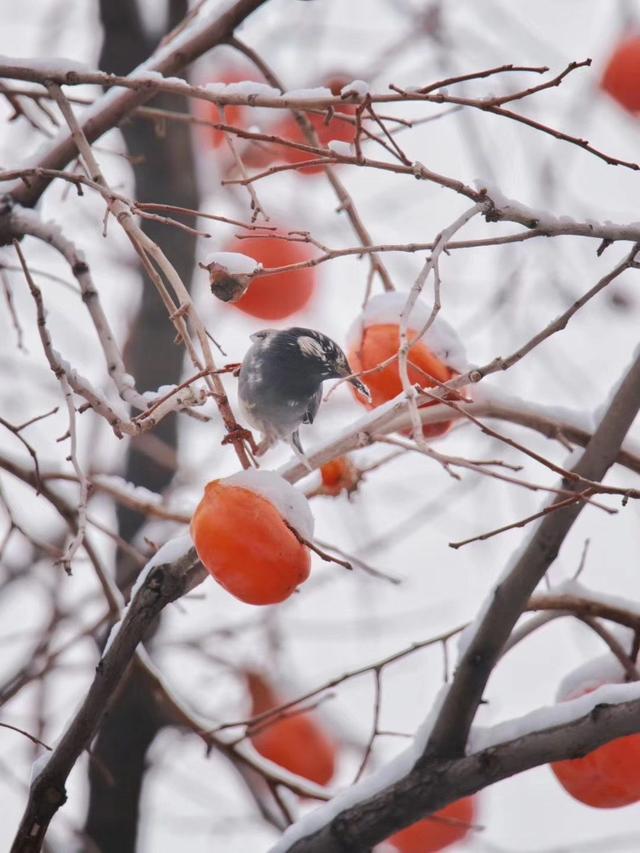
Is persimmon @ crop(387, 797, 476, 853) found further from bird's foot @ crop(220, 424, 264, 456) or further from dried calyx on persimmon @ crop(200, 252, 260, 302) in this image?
dried calyx on persimmon @ crop(200, 252, 260, 302)

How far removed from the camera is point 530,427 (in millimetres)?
1503

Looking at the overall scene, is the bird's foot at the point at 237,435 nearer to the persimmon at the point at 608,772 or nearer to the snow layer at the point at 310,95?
the snow layer at the point at 310,95

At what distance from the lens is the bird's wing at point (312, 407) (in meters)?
1.21

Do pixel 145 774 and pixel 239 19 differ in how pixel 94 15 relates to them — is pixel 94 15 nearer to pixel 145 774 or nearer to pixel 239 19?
pixel 239 19

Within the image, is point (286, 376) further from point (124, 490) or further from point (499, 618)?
point (124, 490)

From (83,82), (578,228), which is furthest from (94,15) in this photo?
(578,228)

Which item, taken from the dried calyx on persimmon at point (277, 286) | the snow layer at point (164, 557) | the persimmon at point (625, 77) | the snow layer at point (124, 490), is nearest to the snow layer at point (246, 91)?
the snow layer at point (164, 557)

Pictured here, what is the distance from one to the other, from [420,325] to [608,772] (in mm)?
576

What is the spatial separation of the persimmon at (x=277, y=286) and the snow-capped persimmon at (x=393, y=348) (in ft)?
1.72

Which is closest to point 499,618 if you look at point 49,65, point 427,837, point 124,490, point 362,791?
point 362,791

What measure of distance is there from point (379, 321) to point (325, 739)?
99cm

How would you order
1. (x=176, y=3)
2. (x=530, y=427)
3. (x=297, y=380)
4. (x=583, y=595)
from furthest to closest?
(x=176, y=3), (x=530, y=427), (x=583, y=595), (x=297, y=380)

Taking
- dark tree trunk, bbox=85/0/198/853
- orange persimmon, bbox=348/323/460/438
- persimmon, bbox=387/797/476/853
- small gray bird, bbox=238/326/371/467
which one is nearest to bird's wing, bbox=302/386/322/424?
small gray bird, bbox=238/326/371/467

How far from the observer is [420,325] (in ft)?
4.60
